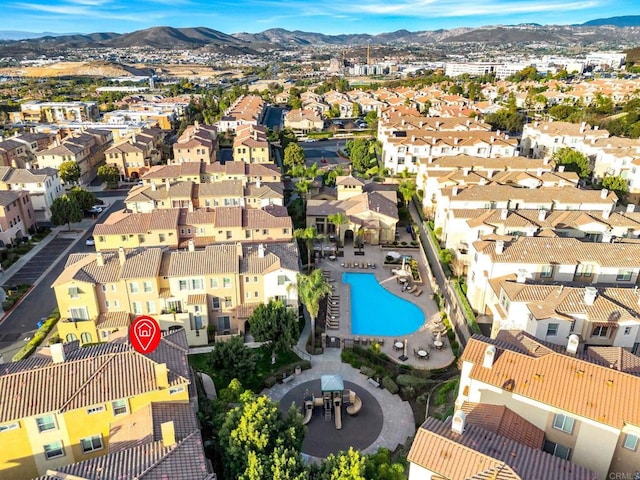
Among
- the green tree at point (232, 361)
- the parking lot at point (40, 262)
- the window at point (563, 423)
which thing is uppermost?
the window at point (563, 423)

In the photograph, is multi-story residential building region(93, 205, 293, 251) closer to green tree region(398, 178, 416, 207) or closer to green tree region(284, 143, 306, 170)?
green tree region(398, 178, 416, 207)

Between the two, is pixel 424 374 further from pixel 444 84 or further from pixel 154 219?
pixel 444 84

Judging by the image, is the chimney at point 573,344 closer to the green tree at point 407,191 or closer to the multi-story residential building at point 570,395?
the multi-story residential building at point 570,395

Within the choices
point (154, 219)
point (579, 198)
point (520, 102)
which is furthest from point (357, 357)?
point (520, 102)

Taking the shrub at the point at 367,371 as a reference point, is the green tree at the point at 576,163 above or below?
above

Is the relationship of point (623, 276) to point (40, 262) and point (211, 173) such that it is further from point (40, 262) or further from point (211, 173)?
point (40, 262)

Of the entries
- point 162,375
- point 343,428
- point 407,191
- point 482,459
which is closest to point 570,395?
point 482,459

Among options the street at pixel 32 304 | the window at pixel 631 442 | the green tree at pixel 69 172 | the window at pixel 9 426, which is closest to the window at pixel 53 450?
the window at pixel 9 426

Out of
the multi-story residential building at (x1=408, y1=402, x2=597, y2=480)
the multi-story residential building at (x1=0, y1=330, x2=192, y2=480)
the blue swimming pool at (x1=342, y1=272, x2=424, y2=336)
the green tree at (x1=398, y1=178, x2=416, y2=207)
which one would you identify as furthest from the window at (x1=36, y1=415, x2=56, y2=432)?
the green tree at (x1=398, y1=178, x2=416, y2=207)
